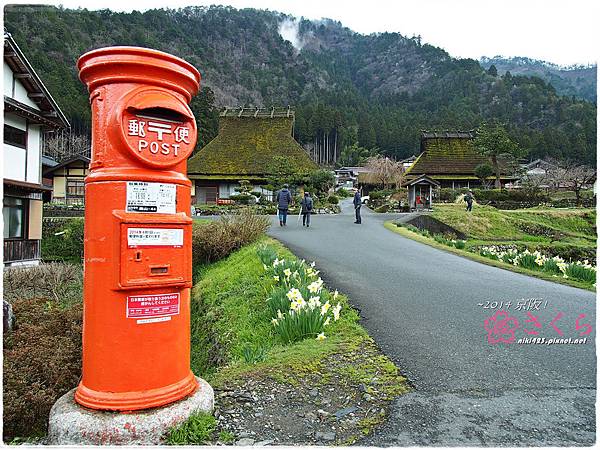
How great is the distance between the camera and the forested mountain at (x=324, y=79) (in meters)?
56.9

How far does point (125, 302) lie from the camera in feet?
10.1

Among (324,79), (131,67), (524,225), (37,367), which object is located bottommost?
(37,367)

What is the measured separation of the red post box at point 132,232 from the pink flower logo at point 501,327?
3.46 metres

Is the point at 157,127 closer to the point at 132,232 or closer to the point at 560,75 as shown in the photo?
the point at 132,232

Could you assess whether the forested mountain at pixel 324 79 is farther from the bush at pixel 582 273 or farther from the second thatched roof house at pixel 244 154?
the bush at pixel 582 273

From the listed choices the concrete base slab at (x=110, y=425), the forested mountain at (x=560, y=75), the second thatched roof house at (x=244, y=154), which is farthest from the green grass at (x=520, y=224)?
the forested mountain at (x=560, y=75)

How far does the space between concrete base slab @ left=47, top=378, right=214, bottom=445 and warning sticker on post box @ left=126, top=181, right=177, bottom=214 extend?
4.34 ft

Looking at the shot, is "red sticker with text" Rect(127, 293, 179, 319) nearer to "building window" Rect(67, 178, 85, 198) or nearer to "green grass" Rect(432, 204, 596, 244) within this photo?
"green grass" Rect(432, 204, 596, 244)

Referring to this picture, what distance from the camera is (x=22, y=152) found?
1628cm

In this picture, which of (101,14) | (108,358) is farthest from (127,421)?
(101,14)

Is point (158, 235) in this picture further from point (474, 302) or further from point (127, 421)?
point (474, 302)

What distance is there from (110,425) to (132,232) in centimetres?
122

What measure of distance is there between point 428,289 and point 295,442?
195 inches

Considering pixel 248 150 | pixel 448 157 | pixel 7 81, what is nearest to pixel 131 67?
pixel 7 81
